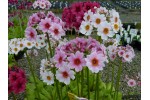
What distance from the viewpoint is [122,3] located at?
37.1ft

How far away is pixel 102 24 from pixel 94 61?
0.34 meters

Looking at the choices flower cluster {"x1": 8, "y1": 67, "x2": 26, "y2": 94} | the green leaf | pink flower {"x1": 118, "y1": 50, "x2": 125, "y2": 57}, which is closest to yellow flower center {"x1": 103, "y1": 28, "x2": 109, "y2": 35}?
pink flower {"x1": 118, "y1": 50, "x2": 125, "y2": 57}

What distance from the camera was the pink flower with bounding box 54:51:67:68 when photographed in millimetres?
2339

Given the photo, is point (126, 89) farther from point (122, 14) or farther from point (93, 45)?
point (122, 14)

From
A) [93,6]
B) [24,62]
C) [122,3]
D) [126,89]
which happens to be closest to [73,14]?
[93,6]

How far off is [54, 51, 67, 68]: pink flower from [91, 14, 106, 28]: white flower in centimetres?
31

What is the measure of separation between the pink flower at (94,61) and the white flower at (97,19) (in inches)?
12.1

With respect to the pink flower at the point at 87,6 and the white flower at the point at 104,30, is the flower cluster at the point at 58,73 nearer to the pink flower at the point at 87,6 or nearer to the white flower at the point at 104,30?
the white flower at the point at 104,30

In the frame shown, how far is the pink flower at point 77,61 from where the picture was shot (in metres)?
2.25

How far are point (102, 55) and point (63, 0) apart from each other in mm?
9923

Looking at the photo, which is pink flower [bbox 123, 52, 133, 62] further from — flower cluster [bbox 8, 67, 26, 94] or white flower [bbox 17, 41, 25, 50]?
white flower [bbox 17, 41, 25, 50]

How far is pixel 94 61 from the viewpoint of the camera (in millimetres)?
2197

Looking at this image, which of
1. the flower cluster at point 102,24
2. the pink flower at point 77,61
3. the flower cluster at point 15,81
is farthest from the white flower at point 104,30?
the flower cluster at point 15,81

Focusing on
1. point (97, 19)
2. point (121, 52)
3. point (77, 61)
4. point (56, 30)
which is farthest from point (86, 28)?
point (121, 52)
